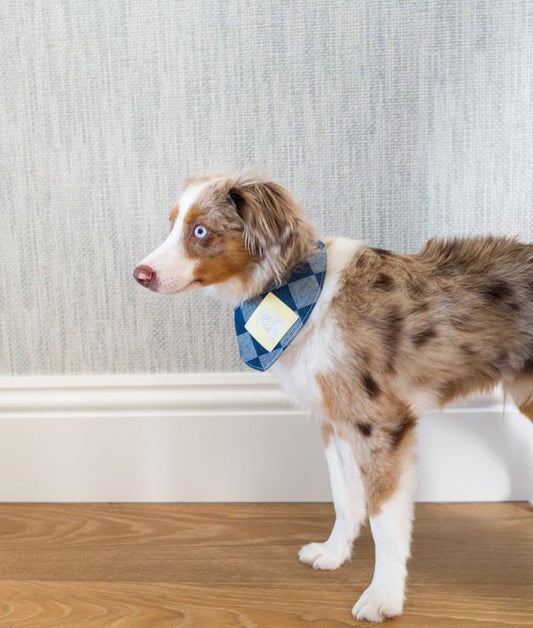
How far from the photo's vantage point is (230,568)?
108cm

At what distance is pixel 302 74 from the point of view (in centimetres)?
120

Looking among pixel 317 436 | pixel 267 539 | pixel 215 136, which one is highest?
pixel 215 136

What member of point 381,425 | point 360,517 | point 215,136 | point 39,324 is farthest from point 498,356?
point 39,324

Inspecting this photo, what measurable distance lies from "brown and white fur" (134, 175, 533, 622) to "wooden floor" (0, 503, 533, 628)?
0.34 ft

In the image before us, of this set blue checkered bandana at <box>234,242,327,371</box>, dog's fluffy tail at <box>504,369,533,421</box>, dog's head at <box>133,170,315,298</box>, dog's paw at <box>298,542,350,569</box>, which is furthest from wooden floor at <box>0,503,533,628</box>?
dog's head at <box>133,170,315,298</box>

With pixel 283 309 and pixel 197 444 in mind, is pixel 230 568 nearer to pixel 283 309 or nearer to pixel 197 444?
pixel 197 444

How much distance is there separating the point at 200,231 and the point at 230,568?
21.9 inches

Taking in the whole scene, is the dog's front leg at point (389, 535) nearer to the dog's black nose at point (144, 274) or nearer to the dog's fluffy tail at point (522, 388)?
the dog's fluffy tail at point (522, 388)

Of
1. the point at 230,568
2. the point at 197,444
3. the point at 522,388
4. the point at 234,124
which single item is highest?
the point at 234,124

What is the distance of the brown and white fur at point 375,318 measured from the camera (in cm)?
92

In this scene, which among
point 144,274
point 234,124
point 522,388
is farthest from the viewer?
point 234,124

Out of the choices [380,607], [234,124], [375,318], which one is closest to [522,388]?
[375,318]

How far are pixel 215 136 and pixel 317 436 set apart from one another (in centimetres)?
61

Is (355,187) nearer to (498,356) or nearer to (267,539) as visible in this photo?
(498,356)
